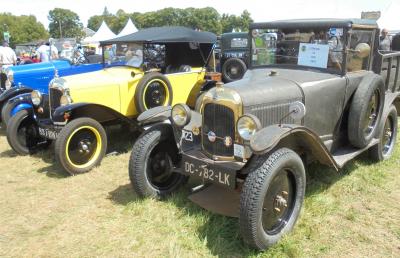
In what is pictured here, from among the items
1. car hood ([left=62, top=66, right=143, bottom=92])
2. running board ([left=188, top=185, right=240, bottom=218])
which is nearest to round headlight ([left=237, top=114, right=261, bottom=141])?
running board ([left=188, top=185, right=240, bottom=218])

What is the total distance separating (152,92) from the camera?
573 centimetres

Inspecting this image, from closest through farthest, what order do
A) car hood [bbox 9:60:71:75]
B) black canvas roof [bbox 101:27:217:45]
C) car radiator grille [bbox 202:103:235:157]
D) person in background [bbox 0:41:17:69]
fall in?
car radiator grille [bbox 202:103:235:157]
black canvas roof [bbox 101:27:217:45]
car hood [bbox 9:60:71:75]
person in background [bbox 0:41:17:69]

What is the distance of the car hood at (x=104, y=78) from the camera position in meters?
5.30

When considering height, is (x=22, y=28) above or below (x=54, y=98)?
above

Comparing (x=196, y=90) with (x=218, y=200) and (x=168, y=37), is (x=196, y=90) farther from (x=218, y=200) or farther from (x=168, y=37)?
(x=218, y=200)

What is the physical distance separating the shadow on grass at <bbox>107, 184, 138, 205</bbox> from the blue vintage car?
99.5 inches

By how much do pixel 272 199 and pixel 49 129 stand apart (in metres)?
3.36

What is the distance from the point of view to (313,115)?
12.4ft

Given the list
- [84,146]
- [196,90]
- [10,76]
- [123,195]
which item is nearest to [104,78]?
[84,146]

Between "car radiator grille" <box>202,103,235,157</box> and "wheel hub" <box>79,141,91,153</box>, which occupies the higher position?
"car radiator grille" <box>202,103,235,157</box>

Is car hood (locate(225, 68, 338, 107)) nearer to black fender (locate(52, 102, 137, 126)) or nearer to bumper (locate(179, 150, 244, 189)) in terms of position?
bumper (locate(179, 150, 244, 189))

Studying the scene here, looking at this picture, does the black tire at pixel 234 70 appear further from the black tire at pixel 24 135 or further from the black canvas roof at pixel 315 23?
the black tire at pixel 24 135

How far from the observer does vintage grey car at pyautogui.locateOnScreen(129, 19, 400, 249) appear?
2.96m

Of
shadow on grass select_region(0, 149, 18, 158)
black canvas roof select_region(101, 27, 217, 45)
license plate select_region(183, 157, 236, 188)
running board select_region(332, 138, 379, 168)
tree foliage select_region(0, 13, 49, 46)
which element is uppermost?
tree foliage select_region(0, 13, 49, 46)
